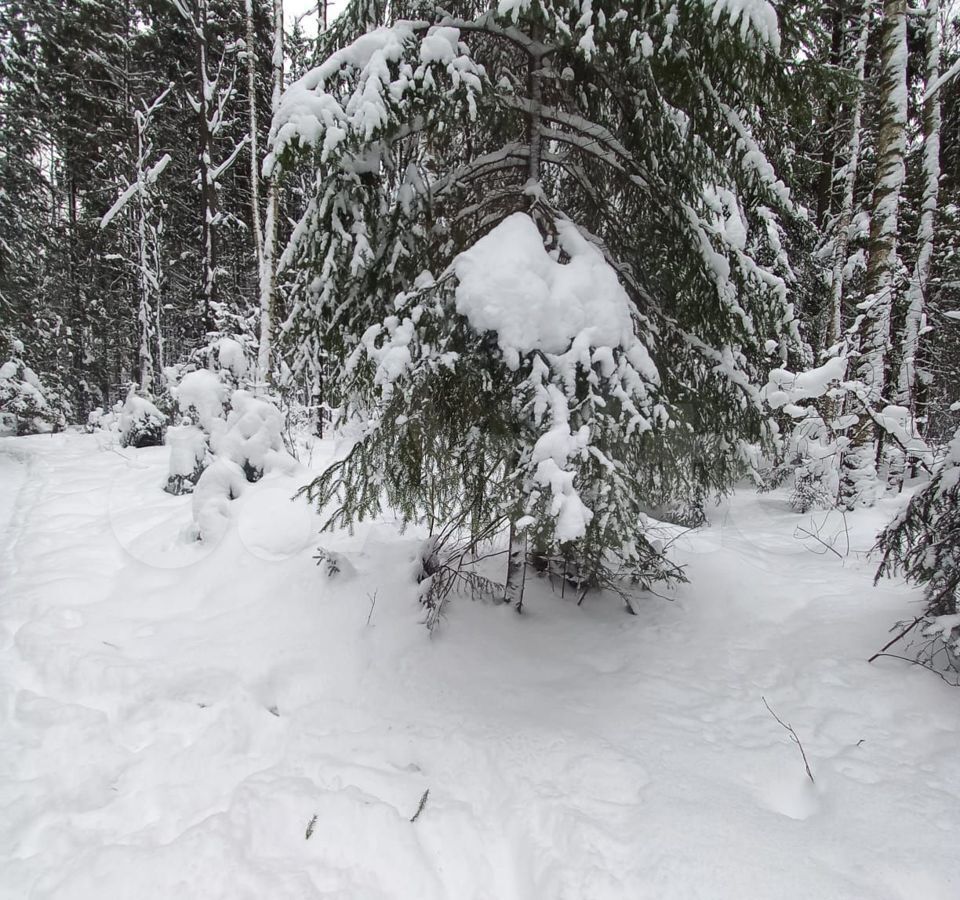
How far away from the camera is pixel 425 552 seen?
4.22 meters

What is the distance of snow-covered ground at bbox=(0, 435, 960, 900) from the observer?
2.09m

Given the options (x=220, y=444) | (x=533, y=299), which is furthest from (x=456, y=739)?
(x=220, y=444)

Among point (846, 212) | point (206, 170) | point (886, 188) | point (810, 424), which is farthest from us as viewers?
point (206, 170)

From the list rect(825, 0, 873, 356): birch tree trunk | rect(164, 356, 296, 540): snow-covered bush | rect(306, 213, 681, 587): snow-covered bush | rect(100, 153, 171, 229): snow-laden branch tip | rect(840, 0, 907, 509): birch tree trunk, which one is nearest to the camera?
rect(306, 213, 681, 587): snow-covered bush

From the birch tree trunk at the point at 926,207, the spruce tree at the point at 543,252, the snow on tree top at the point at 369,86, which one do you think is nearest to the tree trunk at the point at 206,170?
the spruce tree at the point at 543,252

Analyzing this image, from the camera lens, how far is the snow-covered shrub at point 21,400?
12.4 metres

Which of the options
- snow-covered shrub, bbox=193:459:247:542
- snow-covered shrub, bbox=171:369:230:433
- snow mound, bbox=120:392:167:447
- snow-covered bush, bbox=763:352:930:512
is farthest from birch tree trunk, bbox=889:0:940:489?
snow mound, bbox=120:392:167:447

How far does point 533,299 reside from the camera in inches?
109

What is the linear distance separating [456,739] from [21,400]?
49.7 feet

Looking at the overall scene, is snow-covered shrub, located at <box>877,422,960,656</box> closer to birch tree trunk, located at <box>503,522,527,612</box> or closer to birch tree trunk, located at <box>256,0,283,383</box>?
birch tree trunk, located at <box>503,522,527,612</box>

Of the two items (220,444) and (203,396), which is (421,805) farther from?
(203,396)

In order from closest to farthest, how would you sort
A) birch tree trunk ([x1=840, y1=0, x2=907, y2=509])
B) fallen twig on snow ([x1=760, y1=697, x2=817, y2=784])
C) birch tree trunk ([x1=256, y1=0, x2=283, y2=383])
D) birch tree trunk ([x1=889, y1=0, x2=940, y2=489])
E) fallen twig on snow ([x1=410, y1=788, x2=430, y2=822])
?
fallen twig on snow ([x1=410, y1=788, x2=430, y2=822]), fallen twig on snow ([x1=760, y1=697, x2=817, y2=784]), birch tree trunk ([x1=840, y1=0, x2=907, y2=509]), birch tree trunk ([x1=889, y1=0, x2=940, y2=489]), birch tree trunk ([x1=256, y1=0, x2=283, y2=383])

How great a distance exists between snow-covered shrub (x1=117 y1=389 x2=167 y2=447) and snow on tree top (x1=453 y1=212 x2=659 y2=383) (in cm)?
1089

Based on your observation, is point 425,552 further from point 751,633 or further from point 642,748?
point 751,633
